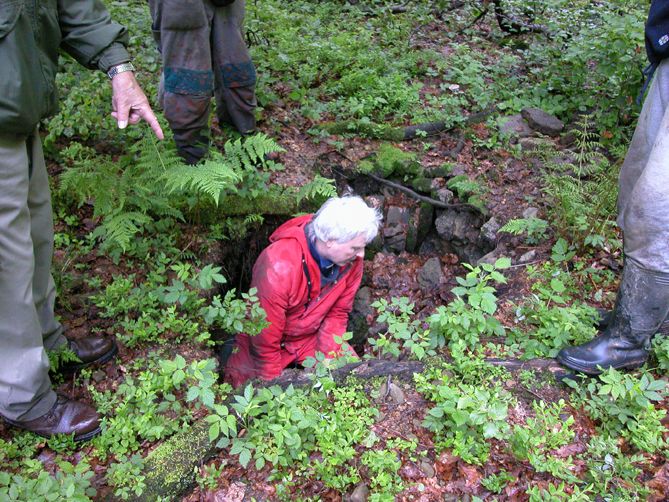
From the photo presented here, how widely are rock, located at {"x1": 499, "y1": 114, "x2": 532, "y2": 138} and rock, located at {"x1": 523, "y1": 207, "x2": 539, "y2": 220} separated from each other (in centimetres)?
140

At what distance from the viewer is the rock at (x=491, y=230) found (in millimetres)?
4844

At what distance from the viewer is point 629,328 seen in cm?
287

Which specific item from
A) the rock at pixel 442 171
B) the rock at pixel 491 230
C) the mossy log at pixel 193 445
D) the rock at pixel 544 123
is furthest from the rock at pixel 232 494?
the rock at pixel 544 123

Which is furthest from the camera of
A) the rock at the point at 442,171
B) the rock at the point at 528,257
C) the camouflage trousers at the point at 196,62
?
the rock at the point at 442,171

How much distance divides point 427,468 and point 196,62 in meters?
3.75

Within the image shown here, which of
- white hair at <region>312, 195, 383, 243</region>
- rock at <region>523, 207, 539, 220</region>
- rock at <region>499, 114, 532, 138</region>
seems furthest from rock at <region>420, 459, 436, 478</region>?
rock at <region>499, 114, 532, 138</region>

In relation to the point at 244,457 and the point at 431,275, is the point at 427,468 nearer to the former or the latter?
the point at 244,457

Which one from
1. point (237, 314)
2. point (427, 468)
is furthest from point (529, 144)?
point (427, 468)

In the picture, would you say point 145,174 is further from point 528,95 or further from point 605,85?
point 605,85

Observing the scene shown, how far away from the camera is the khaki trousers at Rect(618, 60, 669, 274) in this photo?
2.62 metres

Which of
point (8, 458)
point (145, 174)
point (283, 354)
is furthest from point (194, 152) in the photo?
point (8, 458)

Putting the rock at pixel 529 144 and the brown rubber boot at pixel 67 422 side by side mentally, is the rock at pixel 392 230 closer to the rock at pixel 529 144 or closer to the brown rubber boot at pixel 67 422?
the rock at pixel 529 144

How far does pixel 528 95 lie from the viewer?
258 inches

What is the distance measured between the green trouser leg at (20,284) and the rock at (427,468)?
2091 mm
